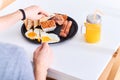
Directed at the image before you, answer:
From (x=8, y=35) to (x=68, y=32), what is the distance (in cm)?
30

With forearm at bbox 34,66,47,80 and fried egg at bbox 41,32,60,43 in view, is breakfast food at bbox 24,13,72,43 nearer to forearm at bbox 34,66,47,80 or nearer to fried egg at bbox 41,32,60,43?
fried egg at bbox 41,32,60,43

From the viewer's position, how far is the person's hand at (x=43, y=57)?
1108 millimetres

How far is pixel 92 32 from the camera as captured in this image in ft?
3.99

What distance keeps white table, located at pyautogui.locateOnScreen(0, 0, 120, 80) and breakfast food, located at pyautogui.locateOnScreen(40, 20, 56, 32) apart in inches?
4.4

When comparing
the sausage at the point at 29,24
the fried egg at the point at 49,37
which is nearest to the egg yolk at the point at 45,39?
the fried egg at the point at 49,37

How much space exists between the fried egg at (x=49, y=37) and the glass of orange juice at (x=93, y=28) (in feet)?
0.48

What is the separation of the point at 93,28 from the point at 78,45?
11cm

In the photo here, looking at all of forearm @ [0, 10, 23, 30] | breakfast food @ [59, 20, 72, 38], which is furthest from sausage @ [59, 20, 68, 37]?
forearm @ [0, 10, 23, 30]

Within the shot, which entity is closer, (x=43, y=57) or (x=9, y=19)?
(x=43, y=57)

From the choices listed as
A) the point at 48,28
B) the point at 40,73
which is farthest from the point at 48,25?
the point at 40,73

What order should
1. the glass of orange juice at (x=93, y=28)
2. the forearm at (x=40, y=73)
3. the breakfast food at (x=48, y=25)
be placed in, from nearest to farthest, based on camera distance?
the forearm at (x=40, y=73)
the glass of orange juice at (x=93, y=28)
the breakfast food at (x=48, y=25)

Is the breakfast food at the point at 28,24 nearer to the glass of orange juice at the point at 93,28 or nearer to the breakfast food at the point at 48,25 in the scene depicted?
the breakfast food at the point at 48,25

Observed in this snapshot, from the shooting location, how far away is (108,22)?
4.56 feet

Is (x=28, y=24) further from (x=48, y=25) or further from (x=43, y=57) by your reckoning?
(x=43, y=57)
